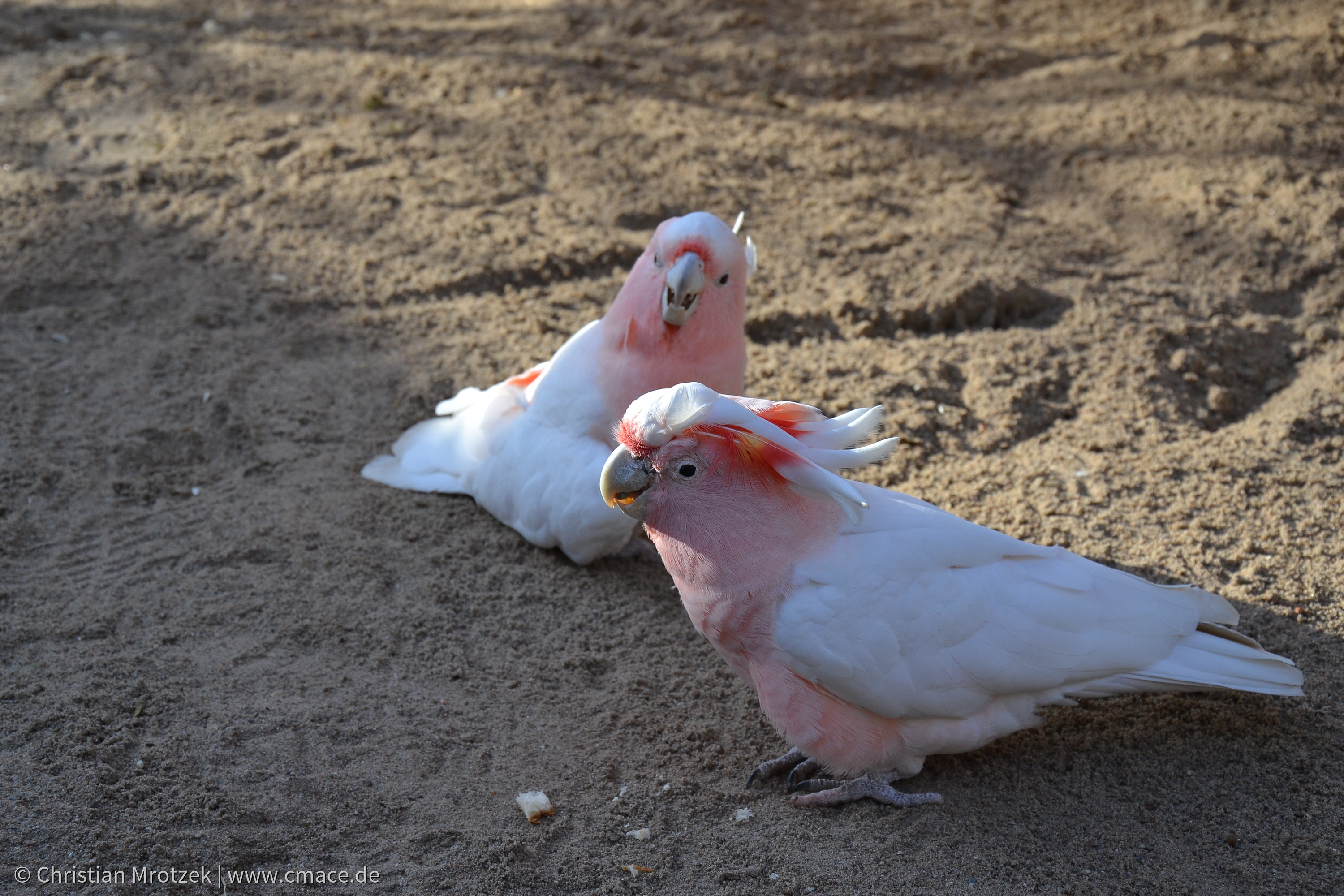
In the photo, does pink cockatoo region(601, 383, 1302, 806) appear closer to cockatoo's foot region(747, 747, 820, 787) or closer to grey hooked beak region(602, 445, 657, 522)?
grey hooked beak region(602, 445, 657, 522)

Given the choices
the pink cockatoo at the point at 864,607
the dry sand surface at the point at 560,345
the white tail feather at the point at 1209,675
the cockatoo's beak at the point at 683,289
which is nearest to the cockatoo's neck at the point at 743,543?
the pink cockatoo at the point at 864,607

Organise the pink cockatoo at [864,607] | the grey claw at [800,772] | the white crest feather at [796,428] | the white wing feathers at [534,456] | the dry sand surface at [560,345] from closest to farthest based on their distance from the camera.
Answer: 1. the white crest feather at [796,428]
2. the pink cockatoo at [864,607]
3. the dry sand surface at [560,345]
4. the grey claw at [800,772]
5. the white wing feathers at [534,456]

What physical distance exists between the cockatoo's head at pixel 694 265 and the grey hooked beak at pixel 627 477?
86 centimetres

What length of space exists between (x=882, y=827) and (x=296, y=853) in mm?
1472

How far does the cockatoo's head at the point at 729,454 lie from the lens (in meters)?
2.38

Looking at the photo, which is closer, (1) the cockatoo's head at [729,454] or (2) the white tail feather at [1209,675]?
(1) the cockatoo's head at [729,454]

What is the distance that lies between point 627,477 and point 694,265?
964 mm

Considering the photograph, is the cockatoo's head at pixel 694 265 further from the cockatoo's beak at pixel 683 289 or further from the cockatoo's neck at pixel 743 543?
the cockatoo's neck at pixel 743 543

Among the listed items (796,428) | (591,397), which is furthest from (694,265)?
(796,428)

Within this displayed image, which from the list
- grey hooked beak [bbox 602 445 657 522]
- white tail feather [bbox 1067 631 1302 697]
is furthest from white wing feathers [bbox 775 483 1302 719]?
grey hooked beak [bbox 602 445 657 522]

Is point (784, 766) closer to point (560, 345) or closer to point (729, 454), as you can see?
point (729, 454)

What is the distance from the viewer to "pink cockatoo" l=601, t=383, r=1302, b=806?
242 cm

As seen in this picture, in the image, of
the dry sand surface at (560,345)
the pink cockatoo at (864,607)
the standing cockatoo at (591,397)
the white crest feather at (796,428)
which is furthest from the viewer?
the standing cockatoo at (591,397)

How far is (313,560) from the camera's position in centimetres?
344
